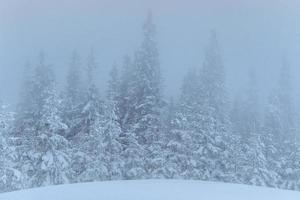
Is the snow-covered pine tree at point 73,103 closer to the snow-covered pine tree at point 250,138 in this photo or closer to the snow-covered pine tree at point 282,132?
the snow-covered pine tree at point 250,138

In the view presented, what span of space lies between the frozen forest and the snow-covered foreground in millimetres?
484

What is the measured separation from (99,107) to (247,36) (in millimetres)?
1682

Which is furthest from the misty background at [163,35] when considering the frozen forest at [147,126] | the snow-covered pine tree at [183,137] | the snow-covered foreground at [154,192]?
the snow-covered foreground at [154,192]

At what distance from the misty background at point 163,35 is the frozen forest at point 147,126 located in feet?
0.21

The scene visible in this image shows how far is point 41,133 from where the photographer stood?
14.9 feet

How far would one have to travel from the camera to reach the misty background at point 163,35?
4.54 m

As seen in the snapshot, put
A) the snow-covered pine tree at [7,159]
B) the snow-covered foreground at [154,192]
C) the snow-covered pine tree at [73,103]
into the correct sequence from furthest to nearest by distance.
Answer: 1. the snow-covered pine tree at [73,103]
2. the snow-covered pine tree at [7,159]
3. the snow-covered foreground at [154,192]

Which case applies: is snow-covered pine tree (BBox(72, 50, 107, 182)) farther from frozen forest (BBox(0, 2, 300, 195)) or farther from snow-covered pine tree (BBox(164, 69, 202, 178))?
snow-covered pine tree (BBox(164, 69, 202, 178))

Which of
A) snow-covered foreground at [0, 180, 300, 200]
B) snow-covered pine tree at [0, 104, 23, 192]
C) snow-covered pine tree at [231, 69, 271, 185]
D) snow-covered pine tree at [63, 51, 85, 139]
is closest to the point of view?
snow-covered foreground at [0, 180, 300, 200]

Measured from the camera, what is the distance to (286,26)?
4.69 meters

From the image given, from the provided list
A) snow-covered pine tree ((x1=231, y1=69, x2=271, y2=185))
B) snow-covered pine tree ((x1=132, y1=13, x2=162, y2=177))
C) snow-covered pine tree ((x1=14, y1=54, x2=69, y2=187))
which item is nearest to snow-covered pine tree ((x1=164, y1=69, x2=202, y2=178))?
snow-covered pine tree ((x1=132, y1=13, x2=162, y2=177))

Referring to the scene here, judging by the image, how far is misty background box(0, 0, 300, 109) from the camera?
179 inches

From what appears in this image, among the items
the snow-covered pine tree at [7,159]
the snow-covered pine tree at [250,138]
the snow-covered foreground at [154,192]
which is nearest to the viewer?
the snow-covered foreground at [154,192]

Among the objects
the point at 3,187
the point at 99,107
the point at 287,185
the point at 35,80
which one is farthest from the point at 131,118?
the point at 287,185
